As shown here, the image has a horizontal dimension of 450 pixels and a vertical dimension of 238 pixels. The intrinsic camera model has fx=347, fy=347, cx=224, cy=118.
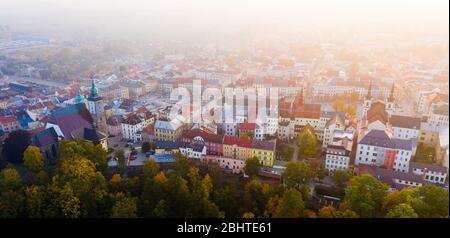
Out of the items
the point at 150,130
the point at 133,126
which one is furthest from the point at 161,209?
the point at 133,126

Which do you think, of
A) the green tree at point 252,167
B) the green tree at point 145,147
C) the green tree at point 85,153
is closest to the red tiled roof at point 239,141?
the green tree at point 252,167

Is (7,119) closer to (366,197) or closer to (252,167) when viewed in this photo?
(252,167)

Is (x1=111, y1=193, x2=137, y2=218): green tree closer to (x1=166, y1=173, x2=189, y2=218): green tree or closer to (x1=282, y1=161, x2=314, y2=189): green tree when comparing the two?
(x1=166, y1=173, x2=189, y2=218): green tree

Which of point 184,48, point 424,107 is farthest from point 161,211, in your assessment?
point 184,48

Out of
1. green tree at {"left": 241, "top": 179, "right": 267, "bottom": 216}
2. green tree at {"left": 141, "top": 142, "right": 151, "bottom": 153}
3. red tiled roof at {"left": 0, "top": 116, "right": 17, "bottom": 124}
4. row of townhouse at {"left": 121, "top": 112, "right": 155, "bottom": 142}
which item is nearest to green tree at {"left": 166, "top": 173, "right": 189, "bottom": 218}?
green tree at {"left": 241, "top": 179, "right": 267, "bottom": 216}
